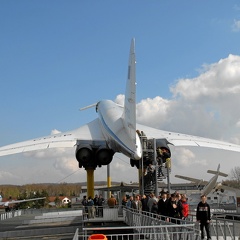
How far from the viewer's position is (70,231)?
778 inches

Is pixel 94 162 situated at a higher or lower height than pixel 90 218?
higher

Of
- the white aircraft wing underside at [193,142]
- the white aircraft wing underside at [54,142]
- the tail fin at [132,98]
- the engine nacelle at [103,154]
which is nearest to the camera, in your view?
the tail fin at [132,98]

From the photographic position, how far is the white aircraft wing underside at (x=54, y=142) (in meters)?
22.4

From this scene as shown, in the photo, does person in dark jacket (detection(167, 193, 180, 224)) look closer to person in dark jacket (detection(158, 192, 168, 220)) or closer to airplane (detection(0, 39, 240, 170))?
person in dark jacket (detection(158, 192, 168, 220))

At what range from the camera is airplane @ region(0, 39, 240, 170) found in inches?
744

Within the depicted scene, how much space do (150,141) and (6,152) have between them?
25.6 ft

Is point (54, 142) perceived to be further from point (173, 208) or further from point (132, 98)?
point (173, 208)

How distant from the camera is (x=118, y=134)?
858 inches

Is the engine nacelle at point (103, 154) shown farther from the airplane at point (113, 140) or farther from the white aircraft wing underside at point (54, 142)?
the white aircraft wing underside at point (54, 142)

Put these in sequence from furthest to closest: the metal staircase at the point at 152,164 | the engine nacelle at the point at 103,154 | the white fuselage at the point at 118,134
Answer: the engine nacelle at the point at 103,154
the metal staircase at the point at 152,164
the white fuselage at the point at 118,134

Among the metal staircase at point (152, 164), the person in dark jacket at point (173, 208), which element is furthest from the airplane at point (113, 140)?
the person in dark jacket at point (173, 208)

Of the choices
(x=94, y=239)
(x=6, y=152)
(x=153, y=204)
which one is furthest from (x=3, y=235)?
(x=94, y=239)

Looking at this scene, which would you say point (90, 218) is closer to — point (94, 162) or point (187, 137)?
point (94, 162)

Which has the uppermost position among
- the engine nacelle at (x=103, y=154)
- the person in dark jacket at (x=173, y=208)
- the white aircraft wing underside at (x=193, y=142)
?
the white aircraft wing underside at (x=193, y=142)
